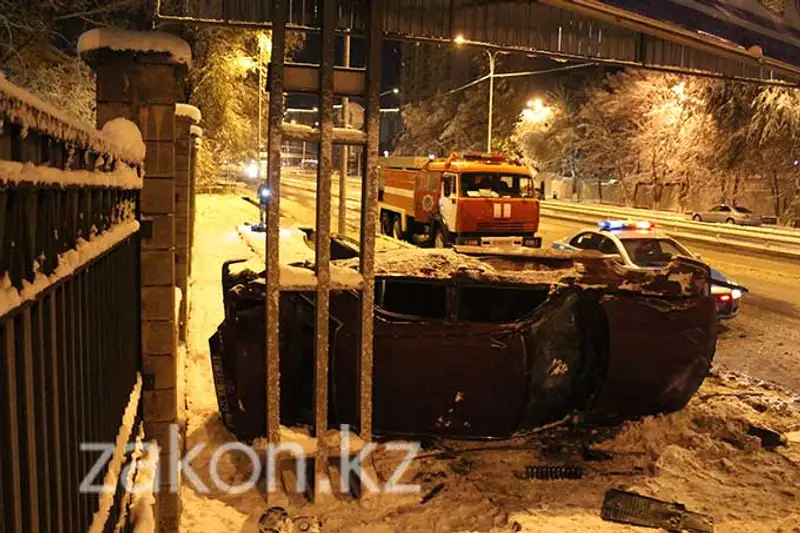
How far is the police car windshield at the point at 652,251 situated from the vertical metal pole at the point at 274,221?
7.81m

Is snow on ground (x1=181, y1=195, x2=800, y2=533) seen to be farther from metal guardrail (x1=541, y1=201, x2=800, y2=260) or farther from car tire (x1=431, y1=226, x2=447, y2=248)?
metal guardrail (x1=541, y1=201, x2=800, y2=260)

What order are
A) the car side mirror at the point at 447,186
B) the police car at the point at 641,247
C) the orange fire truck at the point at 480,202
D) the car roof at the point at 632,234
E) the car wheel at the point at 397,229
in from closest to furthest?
the police car at the point at 641,247 < the car roof at the point at 632,234 < the orange fire truck at the point at 480,202 < the car side mirror at the point at 447,186 < the car wheel at the point at 397,229

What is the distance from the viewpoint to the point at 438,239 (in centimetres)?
2002

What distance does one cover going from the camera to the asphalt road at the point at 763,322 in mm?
9655

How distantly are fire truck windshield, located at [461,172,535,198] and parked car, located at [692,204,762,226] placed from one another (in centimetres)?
2206

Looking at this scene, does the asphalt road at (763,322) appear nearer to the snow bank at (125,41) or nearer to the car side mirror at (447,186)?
the car side mirror at (447,186)

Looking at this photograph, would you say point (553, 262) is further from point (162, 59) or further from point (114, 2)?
point (114, 2)

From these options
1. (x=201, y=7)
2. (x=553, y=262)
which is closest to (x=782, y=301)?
(x=553, y=262)

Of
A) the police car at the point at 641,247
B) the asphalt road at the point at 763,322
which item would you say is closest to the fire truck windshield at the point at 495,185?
the asphalt road at the point at 763,322

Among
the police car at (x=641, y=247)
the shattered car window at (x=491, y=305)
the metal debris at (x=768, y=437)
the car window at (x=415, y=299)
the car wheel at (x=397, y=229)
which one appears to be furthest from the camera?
the car wheel at (x=397, y=229)

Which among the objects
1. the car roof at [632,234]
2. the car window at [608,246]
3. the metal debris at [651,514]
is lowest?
the metal debris at [651,514]

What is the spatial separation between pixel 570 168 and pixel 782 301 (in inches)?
1784

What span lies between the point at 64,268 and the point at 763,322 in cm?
1261

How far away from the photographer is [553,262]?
7449 mm
